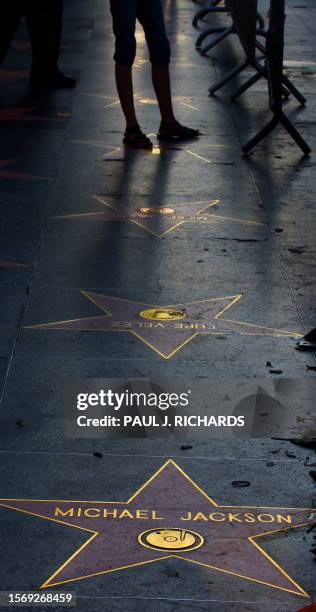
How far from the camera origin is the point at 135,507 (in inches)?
133

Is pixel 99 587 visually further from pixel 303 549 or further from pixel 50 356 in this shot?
pixel 50 356

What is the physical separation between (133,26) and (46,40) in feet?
7.58

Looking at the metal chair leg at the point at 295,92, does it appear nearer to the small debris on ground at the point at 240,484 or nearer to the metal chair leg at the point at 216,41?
the metal chair leg at the point at 216,41

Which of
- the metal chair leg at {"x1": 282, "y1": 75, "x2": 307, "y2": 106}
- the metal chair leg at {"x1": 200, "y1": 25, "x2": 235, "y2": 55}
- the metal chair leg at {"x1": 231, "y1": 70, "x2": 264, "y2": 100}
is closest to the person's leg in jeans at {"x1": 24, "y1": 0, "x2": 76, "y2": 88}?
the metal chair leg at {"x1": 231, "y1": 70, "x2": 264, "y2": 100}

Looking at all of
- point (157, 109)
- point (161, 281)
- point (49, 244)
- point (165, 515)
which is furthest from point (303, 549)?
point (157, 109)

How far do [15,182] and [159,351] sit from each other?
2.74 m

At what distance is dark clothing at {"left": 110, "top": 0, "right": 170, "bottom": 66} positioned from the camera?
7492 millimetres

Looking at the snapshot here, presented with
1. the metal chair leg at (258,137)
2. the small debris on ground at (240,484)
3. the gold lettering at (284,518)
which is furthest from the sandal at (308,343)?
the metal chair leg at (258,137)

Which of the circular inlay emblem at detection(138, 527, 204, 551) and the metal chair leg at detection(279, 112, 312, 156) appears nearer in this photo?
the circular inlay emblem at detection(138, 527, 204, 551)

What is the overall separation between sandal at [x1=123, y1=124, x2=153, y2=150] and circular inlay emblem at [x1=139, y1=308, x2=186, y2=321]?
10.0 ft

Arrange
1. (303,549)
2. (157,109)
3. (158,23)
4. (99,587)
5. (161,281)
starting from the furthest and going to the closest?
(157,109), (158,23), (161,281), (303,549), (99,587)

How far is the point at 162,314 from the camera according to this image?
491 cm

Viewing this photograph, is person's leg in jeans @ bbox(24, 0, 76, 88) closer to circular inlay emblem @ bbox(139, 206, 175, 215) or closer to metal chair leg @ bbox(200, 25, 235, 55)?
metal chair leg @ bbox(200, 25, 235, 55)

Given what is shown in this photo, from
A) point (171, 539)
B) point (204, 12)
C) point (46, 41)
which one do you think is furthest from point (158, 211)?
point (204, 12)
